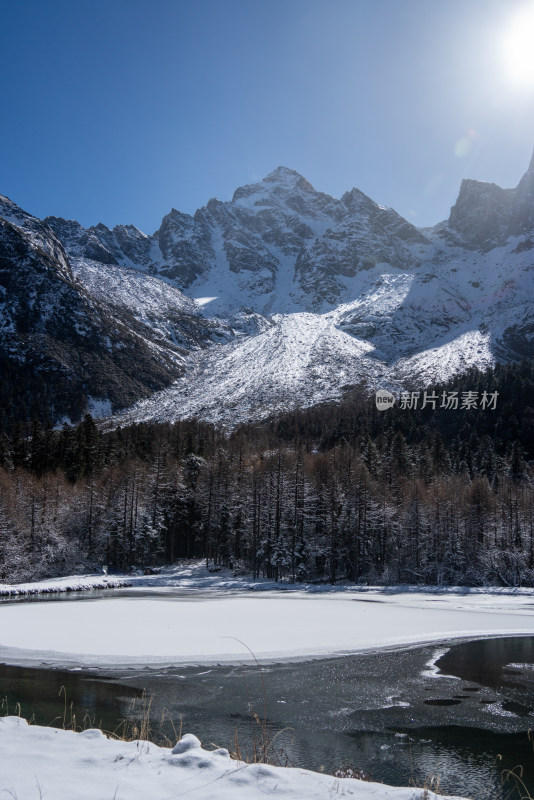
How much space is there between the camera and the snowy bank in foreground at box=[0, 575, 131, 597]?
4831 centimetres

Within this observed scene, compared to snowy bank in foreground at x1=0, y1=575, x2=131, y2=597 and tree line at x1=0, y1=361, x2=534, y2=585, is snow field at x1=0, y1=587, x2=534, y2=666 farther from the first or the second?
Answer: tree line at x1=0, y1=361, x2=534, y2=585

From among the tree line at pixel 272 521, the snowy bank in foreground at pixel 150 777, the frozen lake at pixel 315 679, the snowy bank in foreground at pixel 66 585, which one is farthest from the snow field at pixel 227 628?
the tree line at pixel 272 521

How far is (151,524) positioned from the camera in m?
71.4

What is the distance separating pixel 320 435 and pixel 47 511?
10077 centimetres

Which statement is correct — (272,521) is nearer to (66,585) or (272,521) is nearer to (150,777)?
(66,585)

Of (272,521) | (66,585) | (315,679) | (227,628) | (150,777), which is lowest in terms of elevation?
(66,585)

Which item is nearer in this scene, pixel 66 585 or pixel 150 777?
pixel 150 777

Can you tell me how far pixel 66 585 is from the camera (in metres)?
52.4

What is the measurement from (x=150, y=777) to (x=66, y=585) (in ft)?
168

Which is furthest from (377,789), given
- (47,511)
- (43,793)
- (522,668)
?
(47,511)

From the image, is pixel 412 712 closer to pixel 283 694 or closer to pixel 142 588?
pixel 283 694

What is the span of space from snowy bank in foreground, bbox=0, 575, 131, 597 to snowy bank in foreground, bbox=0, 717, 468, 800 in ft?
149

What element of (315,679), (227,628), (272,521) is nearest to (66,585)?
(272,521)

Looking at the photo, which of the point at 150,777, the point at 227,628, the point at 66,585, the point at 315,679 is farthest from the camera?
the point at 66,585
